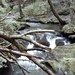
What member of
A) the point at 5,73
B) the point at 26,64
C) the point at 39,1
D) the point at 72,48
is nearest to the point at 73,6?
the point at 72,48

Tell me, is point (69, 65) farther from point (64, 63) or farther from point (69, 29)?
point (69, 29)

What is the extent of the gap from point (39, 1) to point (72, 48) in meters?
15.8

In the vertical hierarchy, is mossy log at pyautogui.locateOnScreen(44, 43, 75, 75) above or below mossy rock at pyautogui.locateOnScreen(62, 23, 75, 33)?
below

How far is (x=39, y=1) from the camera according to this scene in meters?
26.7

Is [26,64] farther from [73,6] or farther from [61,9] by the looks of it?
[61,9]

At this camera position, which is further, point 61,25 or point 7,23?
point 61,25

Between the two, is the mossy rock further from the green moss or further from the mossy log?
the green moss

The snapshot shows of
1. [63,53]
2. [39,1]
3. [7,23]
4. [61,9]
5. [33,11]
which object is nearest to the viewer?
[7,23]

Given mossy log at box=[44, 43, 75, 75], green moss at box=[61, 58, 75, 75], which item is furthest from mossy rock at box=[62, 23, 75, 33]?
green moss at box=[61, 58, 75, 75]

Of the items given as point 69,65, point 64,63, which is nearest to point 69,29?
point 64,63

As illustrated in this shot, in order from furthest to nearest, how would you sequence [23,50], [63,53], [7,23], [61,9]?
[61,9], [63,53], [7,23], [23,50]

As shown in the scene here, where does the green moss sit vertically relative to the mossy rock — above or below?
below

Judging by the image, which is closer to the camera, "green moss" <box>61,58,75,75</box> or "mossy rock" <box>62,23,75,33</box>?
"green moss" <box>61,58,75,75</box>

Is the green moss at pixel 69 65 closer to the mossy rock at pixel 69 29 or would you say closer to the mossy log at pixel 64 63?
the mossy log at pixel 64 63
